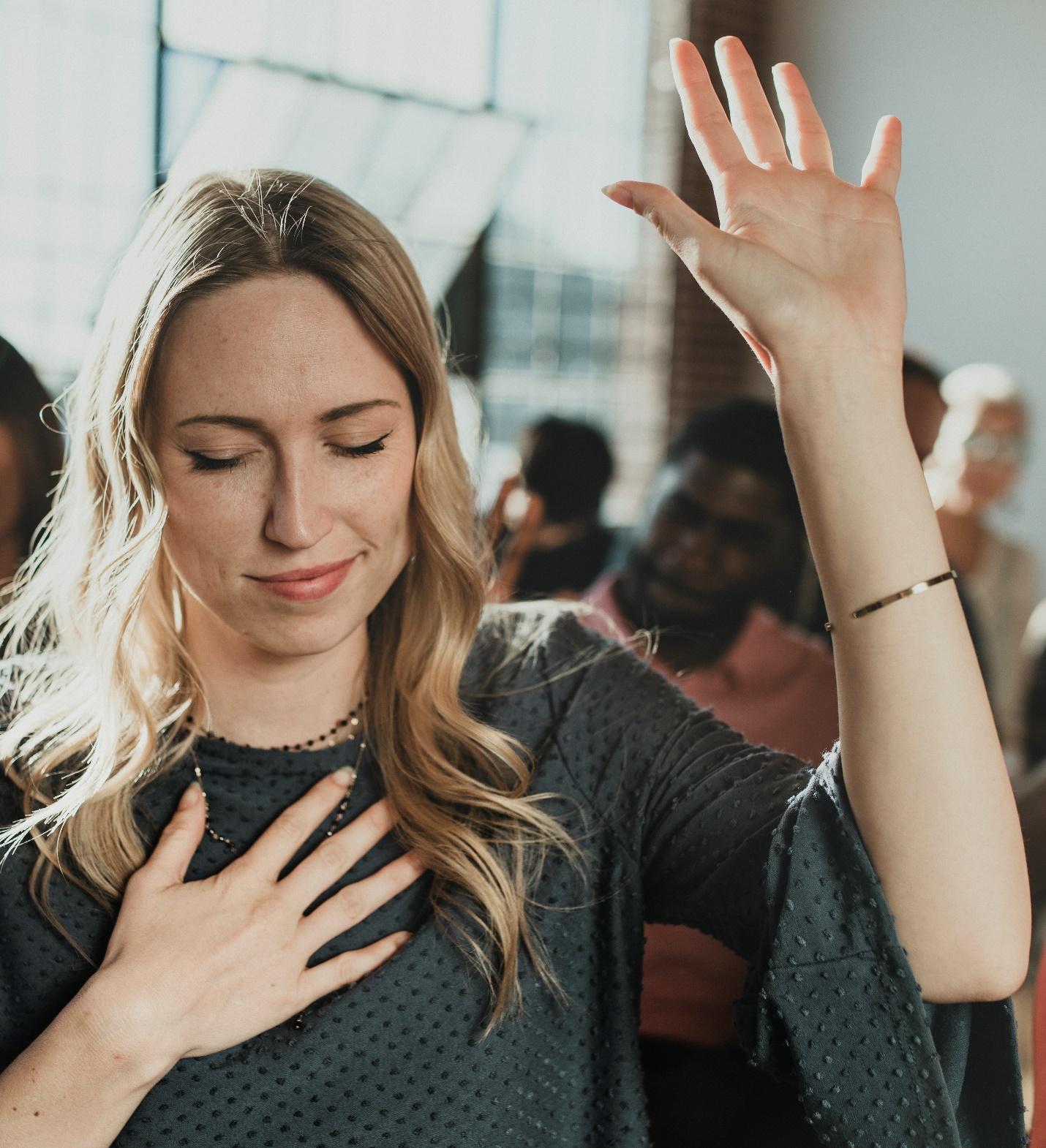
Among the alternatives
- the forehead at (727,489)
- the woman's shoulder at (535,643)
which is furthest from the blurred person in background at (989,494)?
the woman's shoulder at (535,643)

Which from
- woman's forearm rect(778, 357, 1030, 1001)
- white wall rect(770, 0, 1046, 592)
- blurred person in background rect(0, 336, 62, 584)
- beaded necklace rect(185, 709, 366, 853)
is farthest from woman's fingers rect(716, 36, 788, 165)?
white wall rect(770, 0, 1046, 592)

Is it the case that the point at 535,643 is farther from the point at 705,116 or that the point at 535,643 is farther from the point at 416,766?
the point at 705,116

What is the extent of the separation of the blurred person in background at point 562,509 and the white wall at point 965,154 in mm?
1572

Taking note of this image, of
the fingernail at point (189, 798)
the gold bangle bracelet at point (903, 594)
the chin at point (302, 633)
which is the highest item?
the gold bangle bracelet at point (903, 594)

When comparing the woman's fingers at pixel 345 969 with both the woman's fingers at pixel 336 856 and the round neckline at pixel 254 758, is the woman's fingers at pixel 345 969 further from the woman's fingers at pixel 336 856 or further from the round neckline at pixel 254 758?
the round neckline at pixel 254 758

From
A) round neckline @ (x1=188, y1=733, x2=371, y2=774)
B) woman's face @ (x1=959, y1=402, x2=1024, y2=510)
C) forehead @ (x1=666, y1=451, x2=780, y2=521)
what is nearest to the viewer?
round neckline @ (x1=188, y1=733, x2=371, y2=774)

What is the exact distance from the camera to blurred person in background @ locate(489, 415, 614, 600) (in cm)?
286

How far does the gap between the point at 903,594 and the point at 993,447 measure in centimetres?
278

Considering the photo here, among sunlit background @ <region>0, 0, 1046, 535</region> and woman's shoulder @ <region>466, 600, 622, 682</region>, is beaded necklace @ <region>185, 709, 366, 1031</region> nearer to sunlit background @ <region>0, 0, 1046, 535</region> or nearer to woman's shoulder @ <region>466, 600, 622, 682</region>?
woman's shoulder @ <region>466, 600, 622, 682</region>

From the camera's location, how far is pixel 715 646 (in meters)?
1.82

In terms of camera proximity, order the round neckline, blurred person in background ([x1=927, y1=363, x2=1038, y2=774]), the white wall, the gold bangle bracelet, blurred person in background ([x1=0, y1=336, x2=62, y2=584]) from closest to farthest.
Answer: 1. the gold bangle bracelet
2. the round neckline
3. blurred person in background ([x1=0, y1=336, x2=62, y2=584])
4. blurred person in background ([x1=927, y1=363, x2=1038, y2=774])
5. the white wall

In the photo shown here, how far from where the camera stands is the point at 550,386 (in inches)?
219

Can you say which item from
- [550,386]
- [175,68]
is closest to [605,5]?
[550,386]

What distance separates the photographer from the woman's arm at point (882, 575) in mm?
800
